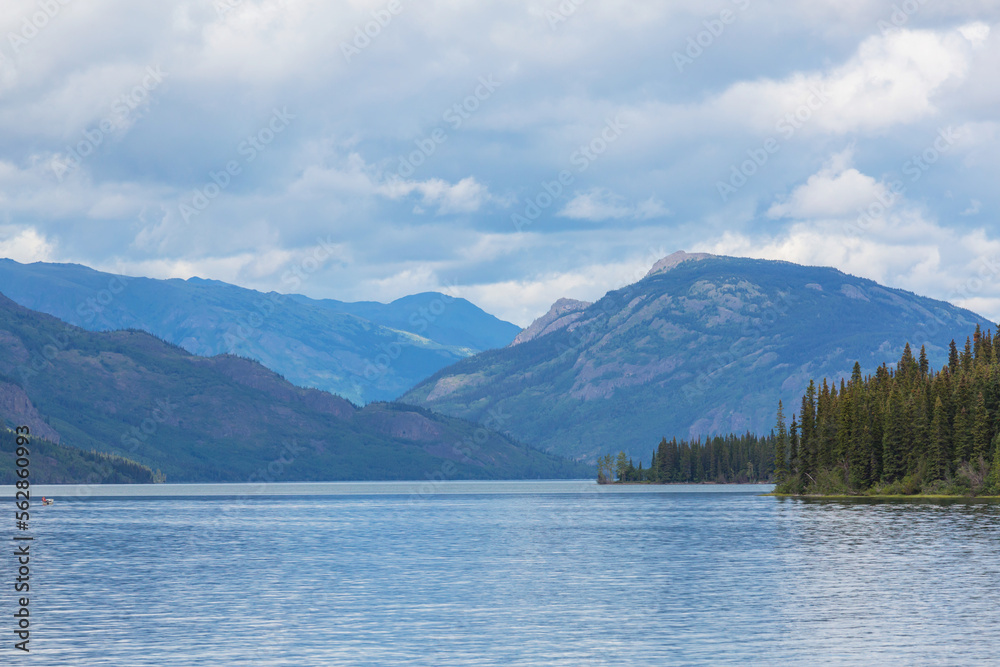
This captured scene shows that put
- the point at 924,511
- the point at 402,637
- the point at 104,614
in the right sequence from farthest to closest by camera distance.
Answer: the point at 924,511 → the point at 104,614 → the point at 402,637

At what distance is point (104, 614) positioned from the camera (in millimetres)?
69688

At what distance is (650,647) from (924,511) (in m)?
125

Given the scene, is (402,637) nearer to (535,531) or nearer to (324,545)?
(324,545)

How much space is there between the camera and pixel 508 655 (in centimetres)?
5462

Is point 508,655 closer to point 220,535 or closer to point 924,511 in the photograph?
point 220,535

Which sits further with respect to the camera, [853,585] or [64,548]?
[64,548]

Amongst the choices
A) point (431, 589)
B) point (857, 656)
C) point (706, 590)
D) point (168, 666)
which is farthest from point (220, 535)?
point (857, 656)

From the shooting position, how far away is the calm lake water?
182ft

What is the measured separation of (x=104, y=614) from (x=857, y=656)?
43.9m

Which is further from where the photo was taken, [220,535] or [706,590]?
[220,535]

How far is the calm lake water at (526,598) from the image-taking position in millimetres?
55500

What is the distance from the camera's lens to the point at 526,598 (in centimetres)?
7581

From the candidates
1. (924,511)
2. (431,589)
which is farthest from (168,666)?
(924,511)

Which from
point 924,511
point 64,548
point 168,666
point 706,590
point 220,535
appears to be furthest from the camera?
point 924,511
